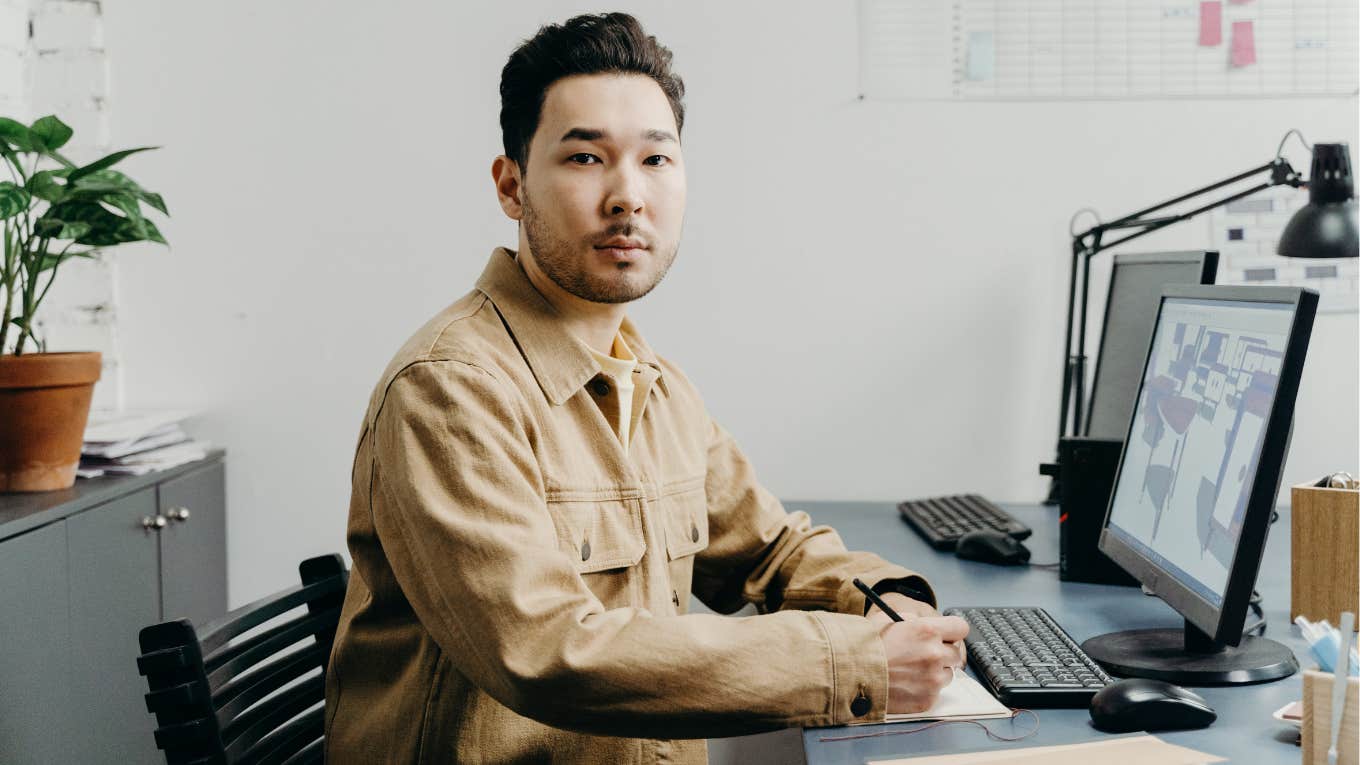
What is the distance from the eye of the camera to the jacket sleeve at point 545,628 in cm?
101

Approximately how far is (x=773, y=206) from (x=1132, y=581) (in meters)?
1.12

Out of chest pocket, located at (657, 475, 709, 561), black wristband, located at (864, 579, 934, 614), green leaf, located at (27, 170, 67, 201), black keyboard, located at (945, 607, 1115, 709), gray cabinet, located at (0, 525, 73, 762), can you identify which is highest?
green leaf, located at (27, 170, 67, 201)

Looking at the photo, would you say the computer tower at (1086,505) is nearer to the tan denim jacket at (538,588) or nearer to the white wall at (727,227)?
the tan denim jacket at (538,588)

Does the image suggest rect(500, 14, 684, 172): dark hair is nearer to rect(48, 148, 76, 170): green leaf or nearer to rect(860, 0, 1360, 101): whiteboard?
rect(48, 148, 76, 170): green leaf

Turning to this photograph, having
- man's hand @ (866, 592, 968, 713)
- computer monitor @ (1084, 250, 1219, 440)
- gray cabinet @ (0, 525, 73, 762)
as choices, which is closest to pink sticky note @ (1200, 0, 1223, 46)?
computer monitor @ (1084, 250, 1219, 440)

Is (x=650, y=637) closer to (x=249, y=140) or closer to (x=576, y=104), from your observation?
(x=576, y=104)

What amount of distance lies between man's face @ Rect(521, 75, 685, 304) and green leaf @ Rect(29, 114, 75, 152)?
909mm

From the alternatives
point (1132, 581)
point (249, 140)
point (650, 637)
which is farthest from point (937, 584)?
point (249, 140)

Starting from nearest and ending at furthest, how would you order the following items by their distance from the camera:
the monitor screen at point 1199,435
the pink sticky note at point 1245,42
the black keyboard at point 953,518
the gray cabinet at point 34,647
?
the monitor screen at point 1199,435
the gray cabinet at point 34,647
the black keyboard at point 953,518
the pink sticky note at point 1245,42

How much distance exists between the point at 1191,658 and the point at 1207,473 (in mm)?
225

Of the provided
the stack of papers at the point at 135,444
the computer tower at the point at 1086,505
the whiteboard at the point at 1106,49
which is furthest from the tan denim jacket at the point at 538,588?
the whiteboard at the point at 1106,49

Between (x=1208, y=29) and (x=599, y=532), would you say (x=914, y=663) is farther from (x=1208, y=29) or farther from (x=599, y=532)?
(x=1208, y=29)

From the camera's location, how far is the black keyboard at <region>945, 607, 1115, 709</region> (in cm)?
118

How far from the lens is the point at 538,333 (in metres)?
1.32
